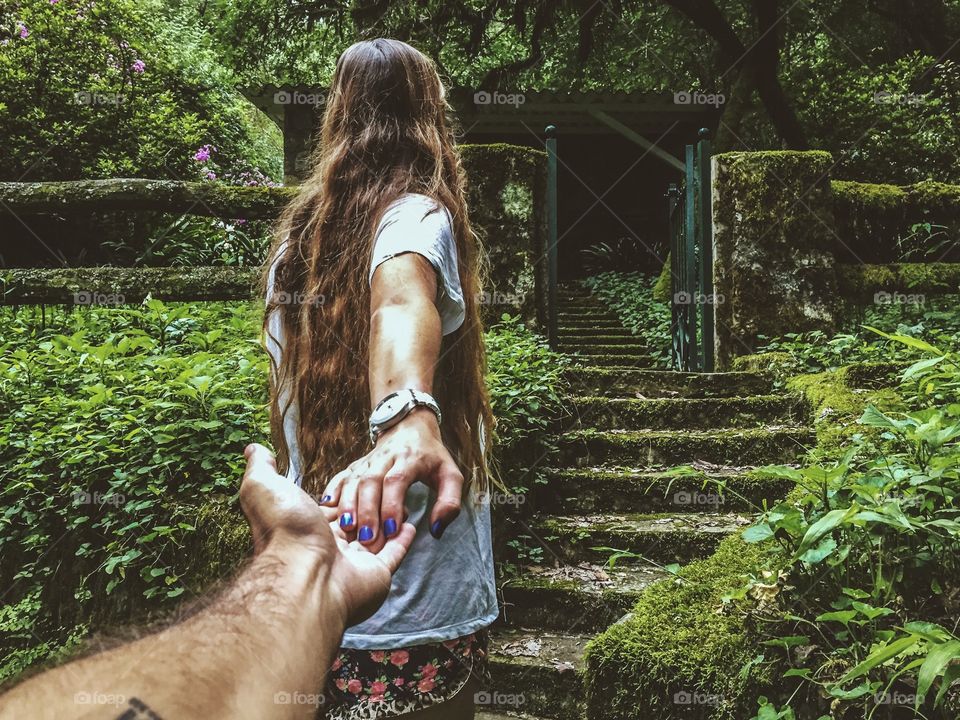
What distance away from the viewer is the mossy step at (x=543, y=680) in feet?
9.93

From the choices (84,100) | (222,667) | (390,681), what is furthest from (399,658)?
(84,100)

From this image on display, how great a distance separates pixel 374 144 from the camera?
138 cm

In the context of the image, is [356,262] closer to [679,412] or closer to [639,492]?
[639,492]

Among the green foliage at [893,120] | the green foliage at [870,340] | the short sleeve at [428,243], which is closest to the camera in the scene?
the short sleeve at [428,243]

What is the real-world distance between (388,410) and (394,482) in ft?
0.33

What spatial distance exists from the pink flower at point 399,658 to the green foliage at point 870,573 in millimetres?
946

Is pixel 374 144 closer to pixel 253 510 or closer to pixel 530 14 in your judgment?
pixel 253 510

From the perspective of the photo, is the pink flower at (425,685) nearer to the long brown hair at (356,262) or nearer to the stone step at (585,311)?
the long brown hair at (356,262)

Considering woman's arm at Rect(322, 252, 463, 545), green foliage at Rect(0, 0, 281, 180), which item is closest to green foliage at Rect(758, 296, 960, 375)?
woman's arm at Rect(322, 252, 463, 545)

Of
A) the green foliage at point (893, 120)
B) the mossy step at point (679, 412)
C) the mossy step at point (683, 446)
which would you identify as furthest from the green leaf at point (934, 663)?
the green foliage at point (893, 120)

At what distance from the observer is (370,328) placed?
1.06 m

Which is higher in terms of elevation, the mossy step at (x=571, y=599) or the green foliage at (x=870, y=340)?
the green foliage at (x=870, y=340)

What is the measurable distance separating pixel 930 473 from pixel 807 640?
0.49 meters

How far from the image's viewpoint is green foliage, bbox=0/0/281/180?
Answer: 721 centimetres
